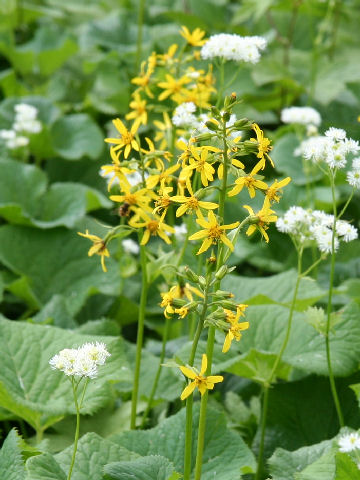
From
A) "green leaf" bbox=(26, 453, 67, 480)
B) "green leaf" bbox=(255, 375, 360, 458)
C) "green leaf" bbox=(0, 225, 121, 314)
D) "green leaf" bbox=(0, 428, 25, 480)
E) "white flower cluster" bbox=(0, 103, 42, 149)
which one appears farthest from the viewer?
"white flower cluster" bbox=(0, 103, 42, 149)

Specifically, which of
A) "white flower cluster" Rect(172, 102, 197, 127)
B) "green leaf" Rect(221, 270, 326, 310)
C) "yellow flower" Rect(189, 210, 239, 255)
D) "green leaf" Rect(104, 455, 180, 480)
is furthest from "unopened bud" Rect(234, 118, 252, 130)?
"green leaf" Rect(221, 270, 326, 310)

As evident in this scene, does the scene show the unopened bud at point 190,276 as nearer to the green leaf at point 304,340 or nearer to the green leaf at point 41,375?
the green leaf at point 41,375

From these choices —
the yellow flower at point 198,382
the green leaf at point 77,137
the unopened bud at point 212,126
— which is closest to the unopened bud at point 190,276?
the yellow flower at point 198,382

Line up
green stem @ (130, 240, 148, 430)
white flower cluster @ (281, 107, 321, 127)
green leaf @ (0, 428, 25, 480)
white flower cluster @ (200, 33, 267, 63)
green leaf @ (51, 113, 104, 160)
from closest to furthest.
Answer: green leaf @ (0, 428, 25, 480)
green stem @ (130, 240, 148, 430)
white flower cluster @ (200, 33, 267, 63)
white flower cluster @ (281, 107, 321, 127)
green leaf @ (51, 113, 104, 160)

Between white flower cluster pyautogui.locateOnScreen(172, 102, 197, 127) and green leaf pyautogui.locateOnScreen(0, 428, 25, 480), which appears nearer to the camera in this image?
green leaf pyautogui.locateOnScreen(0, 428, 25, 480)

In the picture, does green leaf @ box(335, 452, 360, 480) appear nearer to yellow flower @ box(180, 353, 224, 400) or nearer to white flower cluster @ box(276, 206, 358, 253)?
yellow flower @ box(180, 353, 224, 400)
